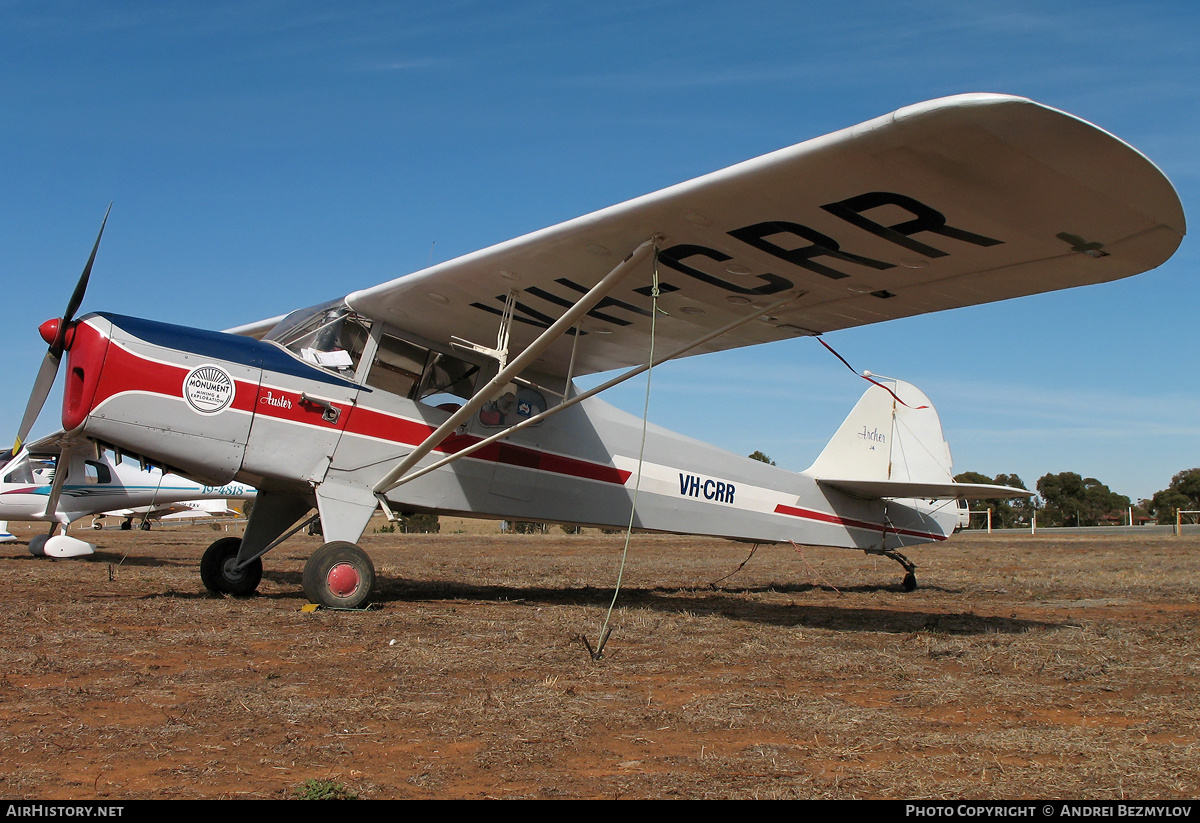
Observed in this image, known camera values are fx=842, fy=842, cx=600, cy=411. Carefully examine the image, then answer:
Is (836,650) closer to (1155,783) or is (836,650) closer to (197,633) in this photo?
(1155,783)

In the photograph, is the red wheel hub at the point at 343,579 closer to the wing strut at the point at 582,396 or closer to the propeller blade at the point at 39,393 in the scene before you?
the wing strut at the point at 582,396

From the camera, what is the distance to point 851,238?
5703mm

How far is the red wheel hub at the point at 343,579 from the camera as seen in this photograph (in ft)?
21.6

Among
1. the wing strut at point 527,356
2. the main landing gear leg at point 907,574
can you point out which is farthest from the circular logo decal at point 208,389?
the main landing gear leg at point 907,574

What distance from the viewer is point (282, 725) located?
3281 mm

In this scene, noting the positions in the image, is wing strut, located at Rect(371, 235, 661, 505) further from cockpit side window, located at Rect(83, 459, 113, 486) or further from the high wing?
cockpit side window, located at Rect(83, 459, 113, 486)

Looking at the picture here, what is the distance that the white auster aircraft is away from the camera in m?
4.71

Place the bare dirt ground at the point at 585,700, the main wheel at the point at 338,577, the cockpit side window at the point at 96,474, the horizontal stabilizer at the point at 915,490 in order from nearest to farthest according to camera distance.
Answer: the bare dirt ground at the point at 585,700 → the main wheel at the point at 338,577 → the horizontal stabilizer at the point at 915,490 → the cockpit side window at the point at 96,474

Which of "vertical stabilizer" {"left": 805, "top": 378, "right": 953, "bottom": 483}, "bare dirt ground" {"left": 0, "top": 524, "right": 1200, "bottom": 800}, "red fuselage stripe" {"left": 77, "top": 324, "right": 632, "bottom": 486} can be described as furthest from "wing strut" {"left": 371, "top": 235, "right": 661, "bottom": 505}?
"vertical stabilizer" {"left": 805, "top": 378, "right": 953, "bottom": 483}

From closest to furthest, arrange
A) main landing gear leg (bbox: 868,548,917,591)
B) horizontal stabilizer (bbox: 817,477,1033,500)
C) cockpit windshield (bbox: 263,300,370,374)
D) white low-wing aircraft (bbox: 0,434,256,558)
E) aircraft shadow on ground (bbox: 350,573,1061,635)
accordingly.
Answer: aircraft shadow on ground (bbox: 350,573,1061,635)
cockpit windshield (bbox: 263,300,370,374)
horizontal stabilizer (bbox: 817,477,1033,500)
main landing gear leg (bbox: 868,548,917,591)
white low-wing aircraft (bbox: 0,434,256,558)

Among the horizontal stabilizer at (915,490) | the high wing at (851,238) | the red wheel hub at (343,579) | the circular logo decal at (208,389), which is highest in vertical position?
the high wing at (851,238)

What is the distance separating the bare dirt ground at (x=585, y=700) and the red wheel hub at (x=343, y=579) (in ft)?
0.82

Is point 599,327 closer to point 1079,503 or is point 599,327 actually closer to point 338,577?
point 338,577

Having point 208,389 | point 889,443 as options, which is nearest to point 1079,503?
point 889,443
